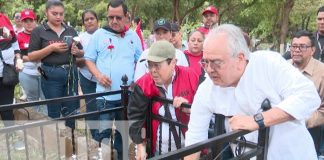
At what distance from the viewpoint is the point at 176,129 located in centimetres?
294

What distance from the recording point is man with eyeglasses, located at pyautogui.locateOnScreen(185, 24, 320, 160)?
1910 millimetres

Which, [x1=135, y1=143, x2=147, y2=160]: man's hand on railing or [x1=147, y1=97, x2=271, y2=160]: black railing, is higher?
[x1=147, y1=97, x2=271, y2=160]: black railing

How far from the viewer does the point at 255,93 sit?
2.02m

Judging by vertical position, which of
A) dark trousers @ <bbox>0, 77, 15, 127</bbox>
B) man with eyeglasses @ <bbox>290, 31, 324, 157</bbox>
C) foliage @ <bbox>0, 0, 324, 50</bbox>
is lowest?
dark trousers @ <bbox>0, 77, 15, 127</bbox>

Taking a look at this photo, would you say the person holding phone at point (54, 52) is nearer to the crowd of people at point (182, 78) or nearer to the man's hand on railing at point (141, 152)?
the crowd of people at point (182, 78)

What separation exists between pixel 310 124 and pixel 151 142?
150 centimetres

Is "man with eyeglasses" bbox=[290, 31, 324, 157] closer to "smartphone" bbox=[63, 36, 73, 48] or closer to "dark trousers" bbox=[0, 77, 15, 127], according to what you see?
"smartphone" bbox=[63, 36, 73, 48]

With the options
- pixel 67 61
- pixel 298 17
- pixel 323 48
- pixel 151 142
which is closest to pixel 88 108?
pixel 67 61

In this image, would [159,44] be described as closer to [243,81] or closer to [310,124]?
[243,81]

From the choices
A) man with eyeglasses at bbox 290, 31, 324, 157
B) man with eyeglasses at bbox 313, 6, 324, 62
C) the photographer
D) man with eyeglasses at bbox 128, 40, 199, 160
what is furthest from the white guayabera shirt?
the photographer

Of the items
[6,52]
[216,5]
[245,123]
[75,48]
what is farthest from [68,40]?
[216,5]

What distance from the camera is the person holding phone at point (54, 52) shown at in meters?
4.09

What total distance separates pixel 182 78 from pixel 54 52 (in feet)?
6.33

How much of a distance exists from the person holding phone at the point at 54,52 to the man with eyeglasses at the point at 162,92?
1365mm
